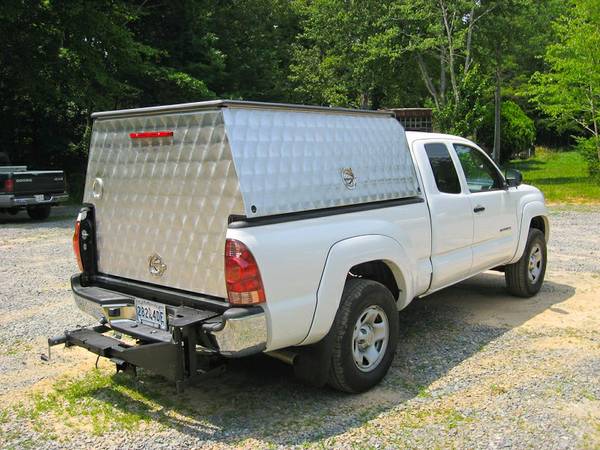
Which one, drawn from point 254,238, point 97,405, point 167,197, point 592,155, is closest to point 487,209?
point 254,238

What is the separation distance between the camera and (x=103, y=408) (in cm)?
431

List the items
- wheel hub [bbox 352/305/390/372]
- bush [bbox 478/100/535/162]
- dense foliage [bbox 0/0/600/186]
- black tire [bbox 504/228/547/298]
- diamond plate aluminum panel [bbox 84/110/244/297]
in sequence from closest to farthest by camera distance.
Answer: diamond plate aluminum panel [bbox 84/110/244/297]
wheel hub [bbox 352/305/390/372]
black tire [bbox 504/228/547/298]
dense foliage [bbox 0/0/600/186]
bush [bbox 478/100/535/162]

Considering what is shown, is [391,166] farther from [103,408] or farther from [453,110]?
[453,110]

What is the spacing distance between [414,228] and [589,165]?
802 inches

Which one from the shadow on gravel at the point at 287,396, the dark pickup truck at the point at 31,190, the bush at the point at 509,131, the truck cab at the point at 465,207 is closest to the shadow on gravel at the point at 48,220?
the dark pickup truck at the point at 31,190

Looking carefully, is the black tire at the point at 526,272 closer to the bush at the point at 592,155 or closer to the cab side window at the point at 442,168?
the cab side window at the point at 442,168

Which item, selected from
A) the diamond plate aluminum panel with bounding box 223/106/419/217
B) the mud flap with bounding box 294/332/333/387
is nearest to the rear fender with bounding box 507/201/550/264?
the diamond plate aluminum panel with bounding box 223/106/419/217

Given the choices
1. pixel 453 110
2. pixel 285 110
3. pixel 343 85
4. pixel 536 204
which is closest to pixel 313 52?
pixel 343 85

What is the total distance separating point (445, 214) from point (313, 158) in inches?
68.3

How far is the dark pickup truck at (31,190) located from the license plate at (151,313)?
11.7 m

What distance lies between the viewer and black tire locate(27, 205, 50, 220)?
51.6 ft

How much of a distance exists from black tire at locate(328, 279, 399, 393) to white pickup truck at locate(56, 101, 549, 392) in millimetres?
11

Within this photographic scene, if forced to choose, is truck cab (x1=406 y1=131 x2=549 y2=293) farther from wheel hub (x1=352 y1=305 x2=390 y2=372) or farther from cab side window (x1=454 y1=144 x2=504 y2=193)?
wheel hub (x1=352 y1=305 x2=390 y2=372)

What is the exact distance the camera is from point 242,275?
12.0ft
